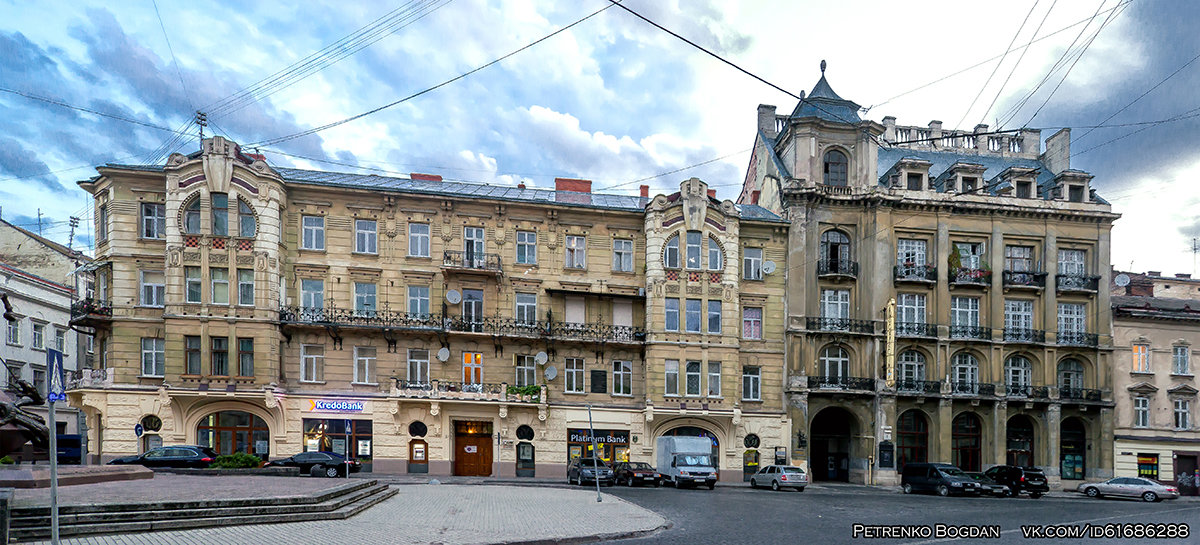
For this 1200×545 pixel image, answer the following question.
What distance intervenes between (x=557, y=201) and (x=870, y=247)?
17622 mm

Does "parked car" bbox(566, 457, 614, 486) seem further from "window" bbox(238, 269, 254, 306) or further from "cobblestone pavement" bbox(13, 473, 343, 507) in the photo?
"window" bbox(238, 269, 254, 306)

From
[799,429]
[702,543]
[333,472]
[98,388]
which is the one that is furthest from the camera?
[799,429]

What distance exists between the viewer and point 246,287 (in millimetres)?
40969

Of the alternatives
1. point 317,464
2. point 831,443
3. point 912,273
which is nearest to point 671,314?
point 831,443

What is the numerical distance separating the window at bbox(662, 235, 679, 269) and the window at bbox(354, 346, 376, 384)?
1574 centimetres

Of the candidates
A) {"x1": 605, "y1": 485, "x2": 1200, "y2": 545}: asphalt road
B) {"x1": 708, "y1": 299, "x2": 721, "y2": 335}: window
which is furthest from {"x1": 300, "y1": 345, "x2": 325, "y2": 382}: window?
{"x1": 708, "y1": 299, "x2": 721, "y2": 335}: window

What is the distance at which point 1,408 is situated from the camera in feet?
66.5

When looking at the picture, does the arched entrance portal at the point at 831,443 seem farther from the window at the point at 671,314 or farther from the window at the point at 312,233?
the window at the point at 312,233

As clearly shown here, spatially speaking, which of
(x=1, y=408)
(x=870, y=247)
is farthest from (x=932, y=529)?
(x=870, y=247)

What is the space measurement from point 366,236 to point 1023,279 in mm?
36442

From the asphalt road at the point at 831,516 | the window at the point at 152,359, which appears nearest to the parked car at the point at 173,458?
the window at the point at 152,359

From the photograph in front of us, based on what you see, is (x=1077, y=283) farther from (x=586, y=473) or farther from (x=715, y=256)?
(x=586, y=473)

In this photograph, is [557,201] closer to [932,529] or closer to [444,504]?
[444,504]

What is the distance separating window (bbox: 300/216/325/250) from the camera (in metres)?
43.0
